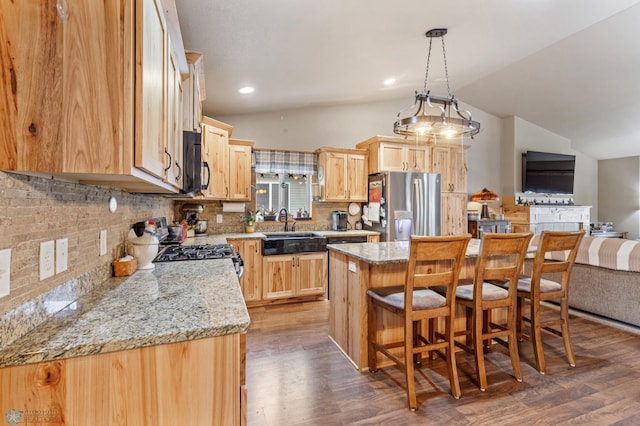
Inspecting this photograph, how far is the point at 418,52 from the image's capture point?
11.4 ft

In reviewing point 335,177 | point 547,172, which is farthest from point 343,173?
point 547,172

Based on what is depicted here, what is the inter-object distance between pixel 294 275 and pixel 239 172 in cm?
156

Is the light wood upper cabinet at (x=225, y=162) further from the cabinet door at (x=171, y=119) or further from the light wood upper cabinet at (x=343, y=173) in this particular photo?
the cabinet door at (x=171, y=119)

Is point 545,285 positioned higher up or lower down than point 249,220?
lower down

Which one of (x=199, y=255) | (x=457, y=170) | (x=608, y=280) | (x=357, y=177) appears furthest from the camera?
(x=457, y=170)

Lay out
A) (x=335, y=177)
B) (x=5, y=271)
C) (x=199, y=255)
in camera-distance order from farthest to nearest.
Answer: (x=335, y=177) < (x=199, y=255) < (x=5, y=271)

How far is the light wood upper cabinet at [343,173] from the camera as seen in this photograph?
451cm

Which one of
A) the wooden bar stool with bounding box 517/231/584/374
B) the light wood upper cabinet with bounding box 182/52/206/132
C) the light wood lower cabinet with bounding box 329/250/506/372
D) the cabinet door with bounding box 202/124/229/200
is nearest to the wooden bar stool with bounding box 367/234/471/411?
the light wood lower cabinet with bounding box 329/250/506/372

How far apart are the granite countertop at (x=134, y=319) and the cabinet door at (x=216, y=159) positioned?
2.32 metres

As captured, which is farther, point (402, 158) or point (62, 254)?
point (402, 158)

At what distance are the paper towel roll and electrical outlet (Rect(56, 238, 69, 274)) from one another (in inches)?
121

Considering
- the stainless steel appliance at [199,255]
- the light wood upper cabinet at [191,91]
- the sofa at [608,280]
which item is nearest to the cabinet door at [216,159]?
the light wood upper cabinet at [191,91]

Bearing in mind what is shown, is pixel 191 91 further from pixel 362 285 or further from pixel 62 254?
pixel 362 285

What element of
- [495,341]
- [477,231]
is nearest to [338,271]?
[495,341]
